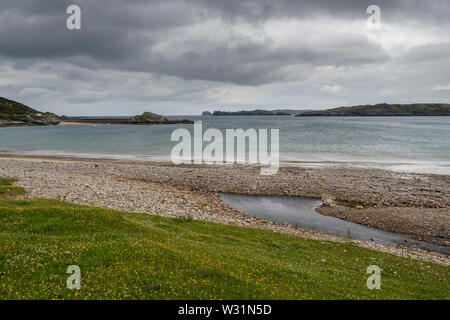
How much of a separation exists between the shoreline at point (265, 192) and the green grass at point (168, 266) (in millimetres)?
6191

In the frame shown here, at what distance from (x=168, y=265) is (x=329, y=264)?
10.9m

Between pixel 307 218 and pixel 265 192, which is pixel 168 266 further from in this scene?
pixel 265 192

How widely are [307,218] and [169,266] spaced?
73.9ft

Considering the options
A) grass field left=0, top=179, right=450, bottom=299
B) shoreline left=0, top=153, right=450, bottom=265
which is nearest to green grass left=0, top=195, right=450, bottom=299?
grass field left=0, top=179, right=450, bottom=299

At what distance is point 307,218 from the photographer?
1233 inches

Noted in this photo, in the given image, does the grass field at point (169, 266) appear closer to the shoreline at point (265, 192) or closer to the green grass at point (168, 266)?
the green grass at point (168, 266)

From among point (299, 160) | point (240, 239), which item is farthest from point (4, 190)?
point (299, 160)

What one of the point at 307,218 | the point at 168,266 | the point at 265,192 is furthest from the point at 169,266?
the point at 265,192

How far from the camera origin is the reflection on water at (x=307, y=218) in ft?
85.0

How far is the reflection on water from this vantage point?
25906 millimetres

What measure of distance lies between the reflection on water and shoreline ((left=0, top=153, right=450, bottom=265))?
4.13 feet
